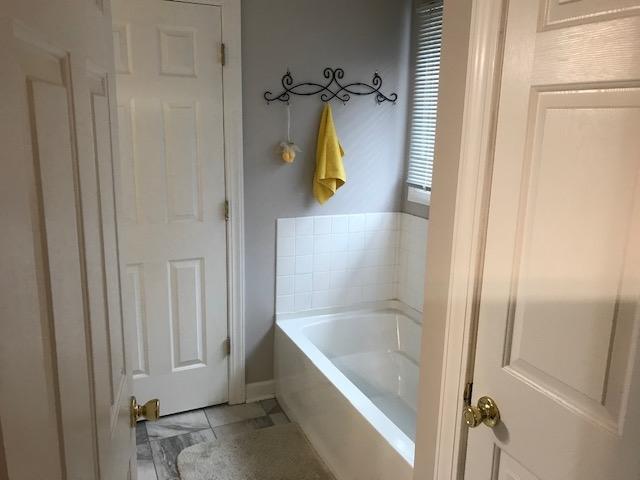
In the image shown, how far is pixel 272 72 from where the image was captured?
2.57 m

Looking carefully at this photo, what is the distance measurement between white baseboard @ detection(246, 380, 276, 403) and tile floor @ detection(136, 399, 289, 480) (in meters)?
0.04

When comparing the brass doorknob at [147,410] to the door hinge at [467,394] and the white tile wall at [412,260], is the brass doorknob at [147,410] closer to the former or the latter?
the door hinge at [467,394]

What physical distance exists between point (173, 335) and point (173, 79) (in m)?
1.28

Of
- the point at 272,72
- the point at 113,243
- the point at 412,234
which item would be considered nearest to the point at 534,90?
the point at 113,243

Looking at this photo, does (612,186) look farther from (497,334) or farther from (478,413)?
(478,413)

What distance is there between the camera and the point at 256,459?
2.37 meters

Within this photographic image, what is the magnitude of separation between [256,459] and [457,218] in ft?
5.58

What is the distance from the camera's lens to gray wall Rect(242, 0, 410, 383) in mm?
2559

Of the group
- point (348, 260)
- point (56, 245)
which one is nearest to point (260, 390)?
point (348, 260)

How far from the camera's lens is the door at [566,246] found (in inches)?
33.5

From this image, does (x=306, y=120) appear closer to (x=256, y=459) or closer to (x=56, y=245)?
(x=256, y=459)

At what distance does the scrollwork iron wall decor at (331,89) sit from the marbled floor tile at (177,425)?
1.71 m

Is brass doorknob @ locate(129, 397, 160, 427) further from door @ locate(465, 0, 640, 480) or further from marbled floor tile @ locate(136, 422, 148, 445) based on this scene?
marbled floor tile @ locate(136, 422, 148, 445)

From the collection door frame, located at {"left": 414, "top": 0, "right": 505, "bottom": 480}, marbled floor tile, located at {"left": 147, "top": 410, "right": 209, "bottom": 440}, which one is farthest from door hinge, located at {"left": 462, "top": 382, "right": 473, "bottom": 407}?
marbled floor tile, located at {"left": 147, "top": 410, "right": 209, "bottom": 440}
